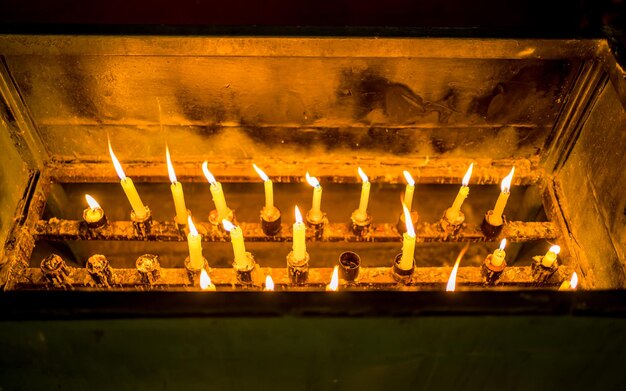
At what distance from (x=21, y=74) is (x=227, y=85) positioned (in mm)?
1148

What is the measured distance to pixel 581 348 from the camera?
197 cm

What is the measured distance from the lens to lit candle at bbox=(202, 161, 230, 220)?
107 inches

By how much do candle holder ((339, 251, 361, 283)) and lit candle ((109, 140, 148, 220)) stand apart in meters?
1.21

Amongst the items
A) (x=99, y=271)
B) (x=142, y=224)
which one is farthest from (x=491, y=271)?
(x=99, y=271)

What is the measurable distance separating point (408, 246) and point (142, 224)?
1.56 m

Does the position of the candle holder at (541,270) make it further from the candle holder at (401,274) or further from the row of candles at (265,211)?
the candle holder at (401,274)

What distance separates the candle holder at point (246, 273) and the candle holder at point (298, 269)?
0.20m

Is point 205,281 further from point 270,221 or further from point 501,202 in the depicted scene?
point 501,202

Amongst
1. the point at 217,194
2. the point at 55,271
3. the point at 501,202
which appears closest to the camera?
the point at 55,271

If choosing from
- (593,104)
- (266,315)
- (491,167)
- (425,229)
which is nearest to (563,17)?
(593,104)

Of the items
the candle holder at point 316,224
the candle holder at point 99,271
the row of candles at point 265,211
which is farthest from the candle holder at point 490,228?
the candle holder at point 99,271

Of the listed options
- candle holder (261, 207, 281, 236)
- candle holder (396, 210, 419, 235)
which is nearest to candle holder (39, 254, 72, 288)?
candle holder (261, 207, 281, 236)

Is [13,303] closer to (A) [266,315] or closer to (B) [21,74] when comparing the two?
(A) [266,315]

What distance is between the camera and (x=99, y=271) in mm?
2633
